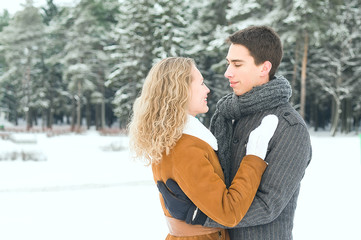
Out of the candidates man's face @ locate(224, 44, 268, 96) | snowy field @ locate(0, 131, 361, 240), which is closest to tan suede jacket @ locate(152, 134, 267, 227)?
man's face @ locate(224, 44, 268, 96)

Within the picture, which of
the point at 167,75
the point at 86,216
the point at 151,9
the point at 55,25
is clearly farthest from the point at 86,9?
the point at 167,75

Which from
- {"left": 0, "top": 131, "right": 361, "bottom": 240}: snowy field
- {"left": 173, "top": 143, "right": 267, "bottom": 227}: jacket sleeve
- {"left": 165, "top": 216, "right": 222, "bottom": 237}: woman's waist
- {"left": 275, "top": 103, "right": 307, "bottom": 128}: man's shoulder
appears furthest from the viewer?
{"left": 0, "top": 131, "right": 361, "bottom": 240}: snowy field

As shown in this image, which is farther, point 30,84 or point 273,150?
point 30,84

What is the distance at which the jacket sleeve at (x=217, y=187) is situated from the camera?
1.94 m

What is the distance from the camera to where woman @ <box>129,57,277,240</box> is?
6.43 feet

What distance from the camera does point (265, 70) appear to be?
2320 millimetres

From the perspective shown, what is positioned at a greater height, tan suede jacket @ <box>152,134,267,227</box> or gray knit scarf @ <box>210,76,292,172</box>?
gray knit scarf @ <box>210,76,292,172</box>

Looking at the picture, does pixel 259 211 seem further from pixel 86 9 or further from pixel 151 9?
pixel 86 9

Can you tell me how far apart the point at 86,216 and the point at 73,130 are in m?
30.9

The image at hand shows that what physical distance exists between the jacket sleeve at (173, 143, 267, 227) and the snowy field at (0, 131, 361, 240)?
4.94 metres

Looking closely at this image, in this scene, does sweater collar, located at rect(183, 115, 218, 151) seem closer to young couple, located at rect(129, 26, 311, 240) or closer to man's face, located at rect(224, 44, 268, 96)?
young couple, located at rect(129, 26, 311, 240)

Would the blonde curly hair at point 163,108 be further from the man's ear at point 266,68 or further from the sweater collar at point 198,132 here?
the man's ear at point 266,68

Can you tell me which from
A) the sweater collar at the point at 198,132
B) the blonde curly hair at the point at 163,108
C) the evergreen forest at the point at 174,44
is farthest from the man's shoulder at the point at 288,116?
the evergreen forest at the point at 174,44

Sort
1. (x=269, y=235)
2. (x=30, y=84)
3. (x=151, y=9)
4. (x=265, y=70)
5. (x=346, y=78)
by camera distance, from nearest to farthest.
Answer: (x=269, y=235) < (x=265, y=70) < (x=151, y=9) < (x=346, y=78) < (x=30, y=84)
